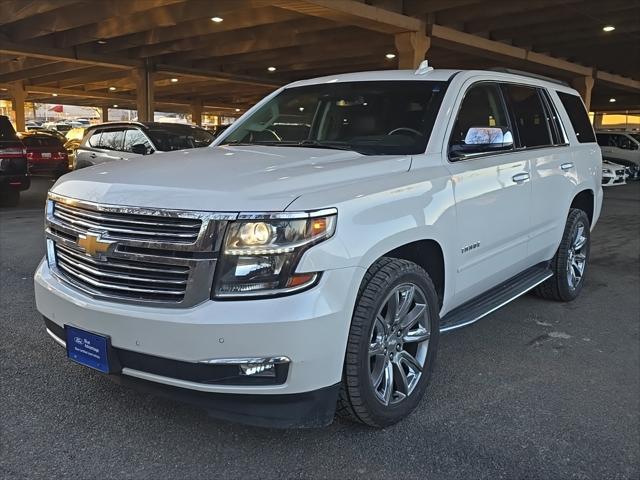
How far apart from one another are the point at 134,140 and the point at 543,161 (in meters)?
8.53

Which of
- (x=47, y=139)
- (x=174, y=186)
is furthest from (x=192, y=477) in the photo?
(x=47, y=139)

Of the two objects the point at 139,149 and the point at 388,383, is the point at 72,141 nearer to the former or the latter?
the point at 139,149

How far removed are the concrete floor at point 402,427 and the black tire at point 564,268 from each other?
0.77 m

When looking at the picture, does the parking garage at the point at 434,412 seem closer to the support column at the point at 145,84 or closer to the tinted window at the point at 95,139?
the tinted window at the point at 95,139

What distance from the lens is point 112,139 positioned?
1174cm

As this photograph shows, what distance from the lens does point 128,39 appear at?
1966 centimetres

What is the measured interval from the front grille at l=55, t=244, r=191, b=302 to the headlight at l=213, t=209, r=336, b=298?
0.19 meters

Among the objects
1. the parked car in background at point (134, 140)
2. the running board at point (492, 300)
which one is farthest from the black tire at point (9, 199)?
the running board at point (492, 300)

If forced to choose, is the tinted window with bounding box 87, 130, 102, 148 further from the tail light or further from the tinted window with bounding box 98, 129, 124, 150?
the tail light

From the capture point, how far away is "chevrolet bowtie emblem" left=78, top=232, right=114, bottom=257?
106 inches

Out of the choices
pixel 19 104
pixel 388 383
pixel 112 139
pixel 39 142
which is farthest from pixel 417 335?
pixel 19 104

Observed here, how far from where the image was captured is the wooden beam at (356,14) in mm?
11750

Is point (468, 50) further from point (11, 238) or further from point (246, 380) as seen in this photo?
point (246, 380)

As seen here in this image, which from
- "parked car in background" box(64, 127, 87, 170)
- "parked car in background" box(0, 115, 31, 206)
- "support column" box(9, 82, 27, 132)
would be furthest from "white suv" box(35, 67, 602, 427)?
"support column" box(9, 82, 27, 132)
